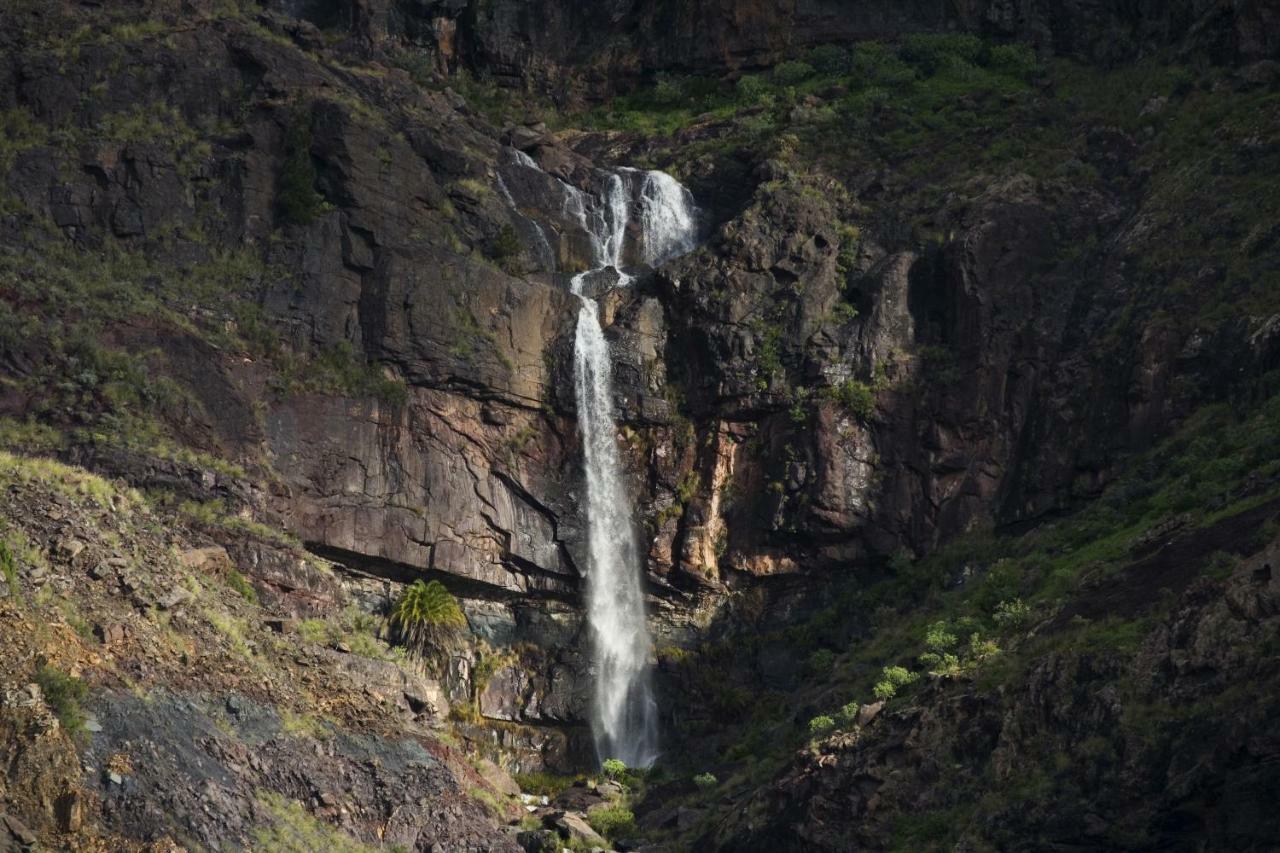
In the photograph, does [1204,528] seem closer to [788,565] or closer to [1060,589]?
[1060,589]

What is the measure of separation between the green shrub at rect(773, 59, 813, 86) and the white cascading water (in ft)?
56.6

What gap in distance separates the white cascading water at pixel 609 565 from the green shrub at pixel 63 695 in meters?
24.8

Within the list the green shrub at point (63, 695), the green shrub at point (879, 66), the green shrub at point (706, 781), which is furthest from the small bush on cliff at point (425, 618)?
the green shrub at point (879, 66)

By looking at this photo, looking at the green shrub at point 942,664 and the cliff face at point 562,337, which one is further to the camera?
the cliff face at point 562,337

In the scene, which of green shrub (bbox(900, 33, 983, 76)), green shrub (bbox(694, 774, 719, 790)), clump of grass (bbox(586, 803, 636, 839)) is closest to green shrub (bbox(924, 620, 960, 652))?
green shrub (bbox(694, 774, 719, 790))

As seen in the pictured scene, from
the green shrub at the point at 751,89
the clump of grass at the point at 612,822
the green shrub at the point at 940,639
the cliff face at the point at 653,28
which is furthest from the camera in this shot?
the cliff face at the point at 653,28

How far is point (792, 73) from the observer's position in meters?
89.5

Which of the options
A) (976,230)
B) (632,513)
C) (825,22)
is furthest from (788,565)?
(825,22)

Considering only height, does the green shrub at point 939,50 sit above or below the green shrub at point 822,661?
above

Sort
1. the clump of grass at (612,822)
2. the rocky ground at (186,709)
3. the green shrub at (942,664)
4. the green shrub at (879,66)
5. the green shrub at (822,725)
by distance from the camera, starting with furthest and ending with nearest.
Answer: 1. the green shrub at (879,66)
2. the clump of grass at (612,822)
3. the green shrub at (822,725)
4. the green shrub at (942,664)
5. the rocky ground at (186,709)

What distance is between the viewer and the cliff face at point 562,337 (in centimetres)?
6144

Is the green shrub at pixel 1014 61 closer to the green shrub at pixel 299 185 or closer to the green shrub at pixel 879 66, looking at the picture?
the green shrub at pixel 879 66

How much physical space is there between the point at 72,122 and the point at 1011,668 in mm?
41276

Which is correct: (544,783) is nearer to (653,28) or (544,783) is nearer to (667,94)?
(667,94)
